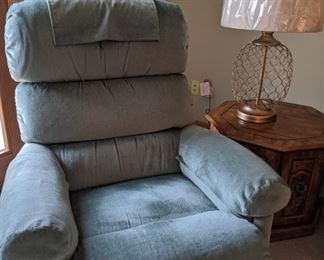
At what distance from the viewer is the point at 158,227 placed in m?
0.97

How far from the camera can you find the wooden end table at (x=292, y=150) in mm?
1366

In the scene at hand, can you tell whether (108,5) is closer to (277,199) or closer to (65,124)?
(65,124)

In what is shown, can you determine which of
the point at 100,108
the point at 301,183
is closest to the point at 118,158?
the point at 100,108

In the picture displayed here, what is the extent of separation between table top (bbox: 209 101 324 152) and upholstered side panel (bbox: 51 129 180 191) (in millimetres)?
271

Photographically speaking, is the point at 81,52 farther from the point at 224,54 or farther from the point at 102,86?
the point at 224,54

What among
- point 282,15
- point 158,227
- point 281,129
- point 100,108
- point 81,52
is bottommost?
point 158,227

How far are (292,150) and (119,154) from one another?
2.37ft

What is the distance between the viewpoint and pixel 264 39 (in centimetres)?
141

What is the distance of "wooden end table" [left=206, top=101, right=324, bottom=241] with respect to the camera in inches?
53.8

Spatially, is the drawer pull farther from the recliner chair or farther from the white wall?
the white wall

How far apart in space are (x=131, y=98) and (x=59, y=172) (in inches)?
16.7

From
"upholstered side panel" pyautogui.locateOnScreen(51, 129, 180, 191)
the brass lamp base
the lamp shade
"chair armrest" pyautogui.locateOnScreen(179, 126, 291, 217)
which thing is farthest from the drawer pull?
the lamp shade

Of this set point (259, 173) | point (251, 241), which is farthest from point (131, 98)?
point (251, 241)

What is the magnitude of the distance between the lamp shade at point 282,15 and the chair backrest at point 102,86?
11.1 inches
